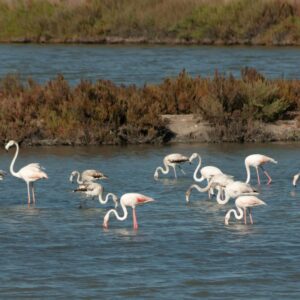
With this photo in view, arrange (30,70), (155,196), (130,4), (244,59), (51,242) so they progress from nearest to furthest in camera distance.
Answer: (51,242)
(155,196)
(30,70)
(244,59)
(130,4)

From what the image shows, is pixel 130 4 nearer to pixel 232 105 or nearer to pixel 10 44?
pixel 10 44

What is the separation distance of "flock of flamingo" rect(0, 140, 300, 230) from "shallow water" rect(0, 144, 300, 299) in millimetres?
205

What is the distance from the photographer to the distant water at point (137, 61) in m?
37.2

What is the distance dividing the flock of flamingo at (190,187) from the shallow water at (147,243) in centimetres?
20

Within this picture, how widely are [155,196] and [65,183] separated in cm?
191

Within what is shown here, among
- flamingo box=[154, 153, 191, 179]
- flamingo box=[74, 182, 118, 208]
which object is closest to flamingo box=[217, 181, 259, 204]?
flamingo box=[74, 182, 118, 208]

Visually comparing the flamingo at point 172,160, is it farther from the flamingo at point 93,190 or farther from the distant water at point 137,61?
the distant water at point 137,61

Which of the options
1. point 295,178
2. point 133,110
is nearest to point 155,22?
point 133,110

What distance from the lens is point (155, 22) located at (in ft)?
180

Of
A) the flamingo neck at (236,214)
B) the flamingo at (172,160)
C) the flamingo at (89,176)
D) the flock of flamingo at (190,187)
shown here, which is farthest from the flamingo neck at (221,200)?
the flamingo at (172,160)

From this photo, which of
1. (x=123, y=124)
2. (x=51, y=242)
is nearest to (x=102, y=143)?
(x=123, y=124)

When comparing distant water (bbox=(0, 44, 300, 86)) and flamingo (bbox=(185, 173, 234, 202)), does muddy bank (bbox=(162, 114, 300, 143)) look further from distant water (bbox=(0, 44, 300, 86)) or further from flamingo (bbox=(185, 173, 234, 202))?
distant water (bbox=(0, 44, 300, 86))

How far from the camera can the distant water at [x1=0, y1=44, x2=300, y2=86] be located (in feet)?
122

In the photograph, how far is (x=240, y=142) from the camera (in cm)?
2473
